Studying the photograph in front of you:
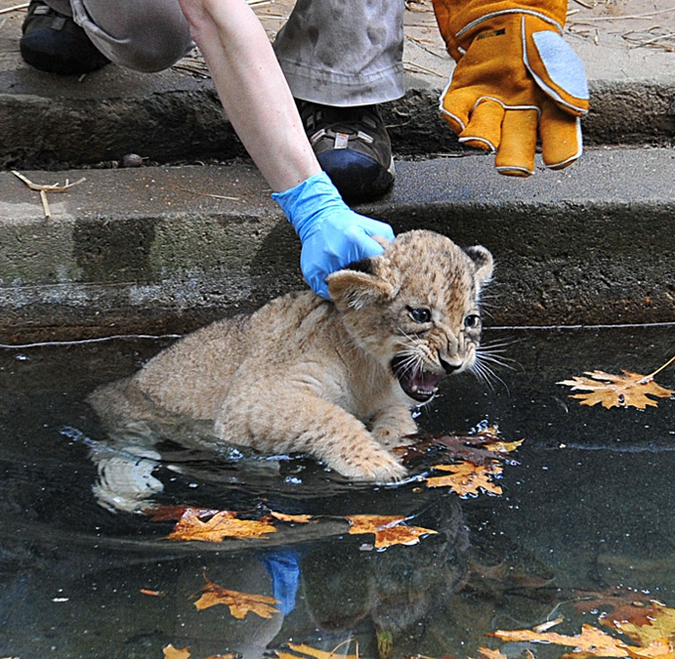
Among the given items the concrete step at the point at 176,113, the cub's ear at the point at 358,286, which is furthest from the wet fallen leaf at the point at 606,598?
the concrete step at the point at 176,113

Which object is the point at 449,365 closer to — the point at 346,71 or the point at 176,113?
the point at 346,71

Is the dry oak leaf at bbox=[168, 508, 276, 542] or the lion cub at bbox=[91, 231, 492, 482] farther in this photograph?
the lion cub at bbox=[91, 231, 492, 482]

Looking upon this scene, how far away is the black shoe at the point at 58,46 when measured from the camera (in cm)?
538

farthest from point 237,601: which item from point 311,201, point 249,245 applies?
point 249,245

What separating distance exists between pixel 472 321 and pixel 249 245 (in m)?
1.44

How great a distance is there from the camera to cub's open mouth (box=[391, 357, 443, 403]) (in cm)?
378

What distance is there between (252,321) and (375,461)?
0.92 metres

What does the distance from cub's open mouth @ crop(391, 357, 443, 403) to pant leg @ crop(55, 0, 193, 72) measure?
216cm

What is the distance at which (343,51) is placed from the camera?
15.9ft

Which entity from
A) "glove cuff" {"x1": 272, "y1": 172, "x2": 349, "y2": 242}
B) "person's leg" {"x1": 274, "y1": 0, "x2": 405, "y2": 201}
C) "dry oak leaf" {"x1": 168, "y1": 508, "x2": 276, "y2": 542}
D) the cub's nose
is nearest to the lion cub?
the cub's nose

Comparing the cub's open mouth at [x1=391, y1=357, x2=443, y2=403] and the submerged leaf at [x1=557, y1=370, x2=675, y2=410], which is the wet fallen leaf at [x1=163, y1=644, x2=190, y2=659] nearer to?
the cub's open mouth at [x1=391, y1=357, x2=443, y2=403]

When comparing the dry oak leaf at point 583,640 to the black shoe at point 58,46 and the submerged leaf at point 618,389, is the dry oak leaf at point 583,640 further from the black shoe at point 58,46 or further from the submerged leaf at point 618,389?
the black shoe at point 58,46

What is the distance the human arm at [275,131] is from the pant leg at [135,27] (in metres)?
0.95

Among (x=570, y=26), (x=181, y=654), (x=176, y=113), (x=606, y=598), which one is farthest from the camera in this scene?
(x=570, y=26)
